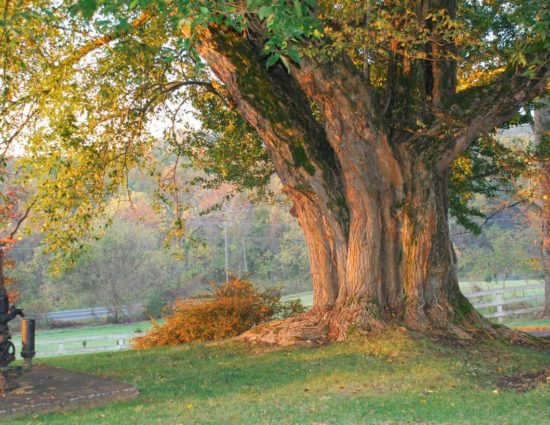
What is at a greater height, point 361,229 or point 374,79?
point 374,79

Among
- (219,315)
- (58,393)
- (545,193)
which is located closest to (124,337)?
(219,315)

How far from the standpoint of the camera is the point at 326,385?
30.2ft

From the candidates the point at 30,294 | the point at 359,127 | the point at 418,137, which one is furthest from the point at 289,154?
the point at 30,294

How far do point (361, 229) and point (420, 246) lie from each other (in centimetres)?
109

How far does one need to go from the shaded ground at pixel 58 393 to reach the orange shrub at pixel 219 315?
482 cm

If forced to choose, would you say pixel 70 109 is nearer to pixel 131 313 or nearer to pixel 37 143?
pixel 37 143

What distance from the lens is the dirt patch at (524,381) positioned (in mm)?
8797

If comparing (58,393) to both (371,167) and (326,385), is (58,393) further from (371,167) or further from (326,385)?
(371,167)

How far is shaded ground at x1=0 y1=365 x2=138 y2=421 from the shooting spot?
8.12 m

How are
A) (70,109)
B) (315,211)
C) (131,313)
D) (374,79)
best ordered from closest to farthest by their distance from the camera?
(70,109) → (315,211) → (374,79) → (131,313)

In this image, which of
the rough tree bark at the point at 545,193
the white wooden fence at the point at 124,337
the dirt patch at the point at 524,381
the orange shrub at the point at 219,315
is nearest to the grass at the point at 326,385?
the dirt patch at the point at 524,381

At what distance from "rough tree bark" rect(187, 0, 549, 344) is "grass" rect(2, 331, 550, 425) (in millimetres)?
970

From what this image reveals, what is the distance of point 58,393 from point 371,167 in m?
6.28

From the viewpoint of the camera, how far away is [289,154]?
1212 centimetres
